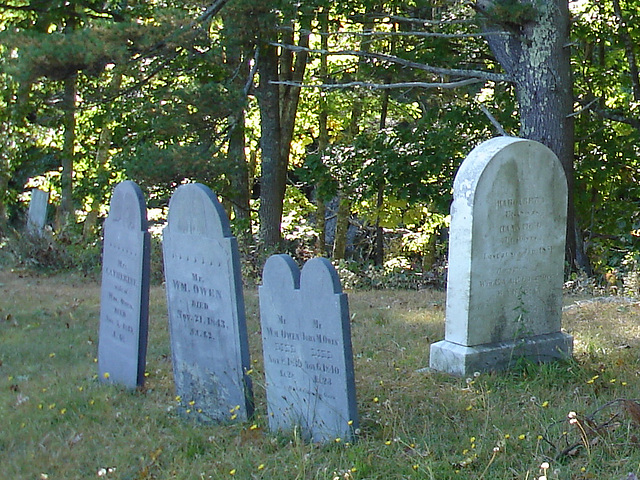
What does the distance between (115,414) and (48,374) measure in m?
1.43

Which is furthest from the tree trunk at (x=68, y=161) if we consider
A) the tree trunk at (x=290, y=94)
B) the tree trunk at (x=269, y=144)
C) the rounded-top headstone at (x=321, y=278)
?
the rounded-top headstone at (x=321, y=278)

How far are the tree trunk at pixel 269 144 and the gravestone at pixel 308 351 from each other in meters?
10.3

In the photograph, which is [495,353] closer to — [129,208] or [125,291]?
[125,291]

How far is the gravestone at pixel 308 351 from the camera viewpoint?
4.87m

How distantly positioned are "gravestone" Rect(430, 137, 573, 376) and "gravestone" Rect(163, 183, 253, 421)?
1.85 metres

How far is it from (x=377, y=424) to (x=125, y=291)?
96.5 inches

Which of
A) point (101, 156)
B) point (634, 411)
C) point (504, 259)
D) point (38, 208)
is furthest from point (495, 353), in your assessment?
point (101, 156)

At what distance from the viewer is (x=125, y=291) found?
6516mm

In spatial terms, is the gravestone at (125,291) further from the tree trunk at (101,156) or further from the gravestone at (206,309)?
the tree trunk at (101,156)

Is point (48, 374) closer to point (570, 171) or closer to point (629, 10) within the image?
point (570, 171)

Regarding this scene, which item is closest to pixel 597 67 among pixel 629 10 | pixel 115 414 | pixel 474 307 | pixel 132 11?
pixel 629 10

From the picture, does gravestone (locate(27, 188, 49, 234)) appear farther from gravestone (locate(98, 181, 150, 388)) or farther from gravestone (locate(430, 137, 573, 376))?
gravestone (locate(430, 137, 573, 376))

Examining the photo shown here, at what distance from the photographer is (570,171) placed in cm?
1230

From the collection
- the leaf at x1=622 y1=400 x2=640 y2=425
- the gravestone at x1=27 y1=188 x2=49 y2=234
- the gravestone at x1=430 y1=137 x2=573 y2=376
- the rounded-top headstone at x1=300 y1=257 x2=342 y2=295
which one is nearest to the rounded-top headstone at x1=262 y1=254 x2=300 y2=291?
the rounded-top headstone at x1=300 y1=257 x2=342 y2=295
